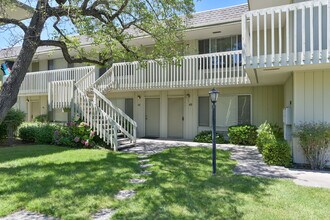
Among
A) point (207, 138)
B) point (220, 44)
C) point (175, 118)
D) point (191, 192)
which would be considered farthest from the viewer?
point (175, 118)

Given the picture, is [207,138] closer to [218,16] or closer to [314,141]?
[314,141]

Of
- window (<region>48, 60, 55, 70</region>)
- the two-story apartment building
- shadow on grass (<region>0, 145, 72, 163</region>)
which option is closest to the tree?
the two-story apartment building

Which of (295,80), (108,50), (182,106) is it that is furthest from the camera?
(182,106)

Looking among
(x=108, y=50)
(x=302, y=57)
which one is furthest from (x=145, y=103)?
(x=302, y=57)

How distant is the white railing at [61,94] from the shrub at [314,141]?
982 centimetres

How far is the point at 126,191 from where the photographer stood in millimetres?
5488

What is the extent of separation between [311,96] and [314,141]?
4.52ft

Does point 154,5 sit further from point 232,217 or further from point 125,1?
point 232,217

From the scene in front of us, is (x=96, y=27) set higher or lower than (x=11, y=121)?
higher

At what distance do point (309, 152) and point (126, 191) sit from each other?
533cm

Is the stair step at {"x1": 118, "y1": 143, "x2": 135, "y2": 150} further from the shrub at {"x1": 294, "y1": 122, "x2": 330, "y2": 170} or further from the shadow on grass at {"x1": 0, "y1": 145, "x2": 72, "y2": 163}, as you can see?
the shrub at {"x1": 294, "y1": 122, "x2": 330, "y2": 170}

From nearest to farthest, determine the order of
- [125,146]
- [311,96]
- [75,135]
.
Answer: [311,96]
[125,146]
[75,135]

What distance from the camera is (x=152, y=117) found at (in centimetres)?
1548

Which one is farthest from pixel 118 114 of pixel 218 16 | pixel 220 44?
pixel 218 16
